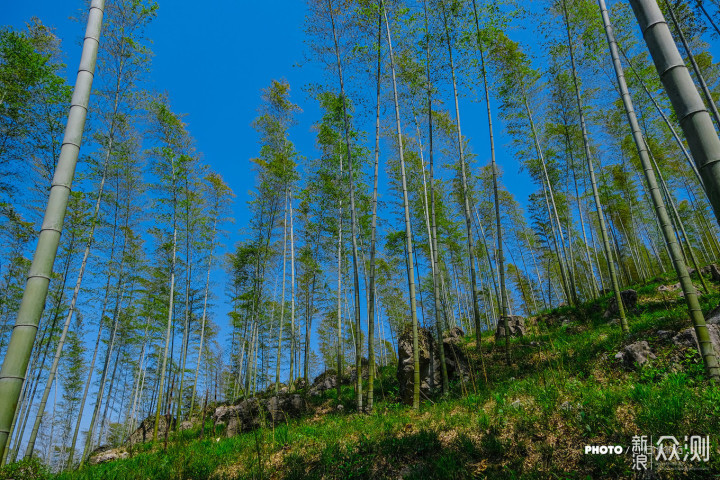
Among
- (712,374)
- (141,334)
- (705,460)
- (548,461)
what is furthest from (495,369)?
(141,334)

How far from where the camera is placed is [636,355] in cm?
427

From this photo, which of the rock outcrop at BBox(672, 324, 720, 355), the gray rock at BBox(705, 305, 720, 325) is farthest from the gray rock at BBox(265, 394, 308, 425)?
the gray rock at BBox(705, 305, 720, 325)

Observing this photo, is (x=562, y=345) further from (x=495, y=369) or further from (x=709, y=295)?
(x=709, y=295)

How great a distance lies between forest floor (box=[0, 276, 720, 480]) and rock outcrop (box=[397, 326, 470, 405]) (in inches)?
47.9

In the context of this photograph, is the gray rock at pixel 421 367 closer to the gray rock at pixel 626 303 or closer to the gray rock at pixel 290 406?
the gray rock at pixel 290 406

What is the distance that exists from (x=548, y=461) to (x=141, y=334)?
20.0m

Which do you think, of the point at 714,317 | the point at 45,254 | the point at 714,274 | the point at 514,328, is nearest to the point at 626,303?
the point at 514,328

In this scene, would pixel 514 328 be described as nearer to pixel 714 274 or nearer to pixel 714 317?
pixel 714 274

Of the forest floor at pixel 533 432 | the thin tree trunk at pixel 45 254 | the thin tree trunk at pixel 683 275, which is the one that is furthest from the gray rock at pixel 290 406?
the thin tree trunk at pixel 683 275

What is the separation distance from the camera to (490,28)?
25.3 feet

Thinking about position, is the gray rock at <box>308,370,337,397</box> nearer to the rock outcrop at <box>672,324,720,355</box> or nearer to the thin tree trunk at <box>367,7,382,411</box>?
the thin tree trunk at <box>367,7,382,411</box>

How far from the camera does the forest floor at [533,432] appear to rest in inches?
96.5

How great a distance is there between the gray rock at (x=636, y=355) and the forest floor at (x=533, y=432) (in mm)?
102

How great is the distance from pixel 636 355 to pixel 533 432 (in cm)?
258
